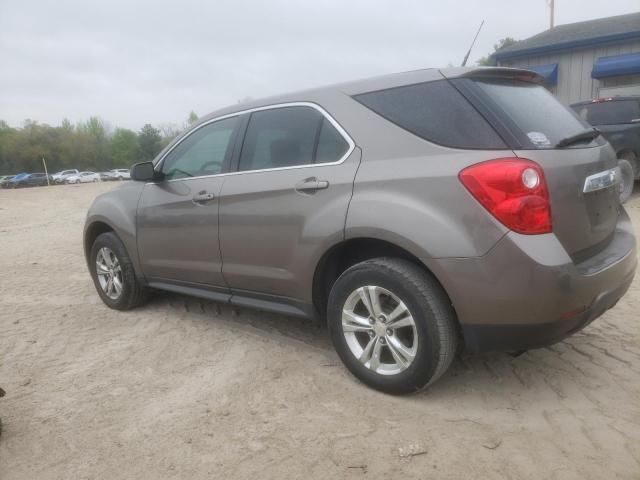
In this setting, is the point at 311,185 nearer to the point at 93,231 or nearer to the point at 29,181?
the point at 93,231

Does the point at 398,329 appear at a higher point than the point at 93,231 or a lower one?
lower

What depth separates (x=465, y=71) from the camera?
284cm

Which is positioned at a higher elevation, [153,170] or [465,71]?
[465,71]

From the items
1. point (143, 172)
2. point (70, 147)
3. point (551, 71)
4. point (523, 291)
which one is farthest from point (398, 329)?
point (70, 147)

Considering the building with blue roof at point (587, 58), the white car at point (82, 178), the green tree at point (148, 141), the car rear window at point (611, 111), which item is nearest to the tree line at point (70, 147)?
the green tree at point (148, 141)

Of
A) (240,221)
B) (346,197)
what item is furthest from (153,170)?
(346,197)

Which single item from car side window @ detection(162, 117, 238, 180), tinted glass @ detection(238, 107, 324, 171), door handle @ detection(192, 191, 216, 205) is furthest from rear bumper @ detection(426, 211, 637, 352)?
car side window @ detection(162, 117, 238, 180)

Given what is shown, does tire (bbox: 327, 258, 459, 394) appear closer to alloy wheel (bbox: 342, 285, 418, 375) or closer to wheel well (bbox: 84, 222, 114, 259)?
alloy wheel (bbox: 342, 285, 418, 375)

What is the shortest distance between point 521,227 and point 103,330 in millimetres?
3379

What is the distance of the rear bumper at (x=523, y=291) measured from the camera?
2.43 m

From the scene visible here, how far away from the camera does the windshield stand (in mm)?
2648

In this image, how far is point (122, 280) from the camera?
4691 millimetres

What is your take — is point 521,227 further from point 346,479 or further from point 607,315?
point 607,315

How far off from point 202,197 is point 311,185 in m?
1.04
